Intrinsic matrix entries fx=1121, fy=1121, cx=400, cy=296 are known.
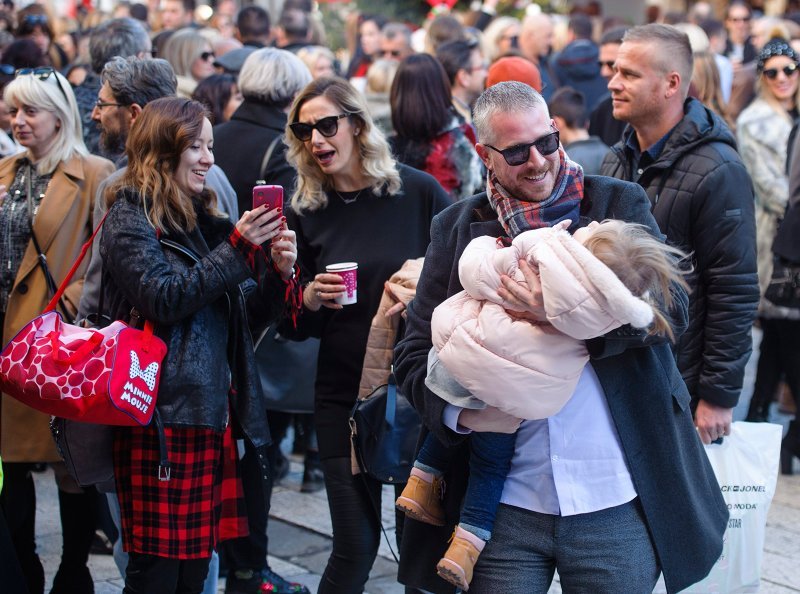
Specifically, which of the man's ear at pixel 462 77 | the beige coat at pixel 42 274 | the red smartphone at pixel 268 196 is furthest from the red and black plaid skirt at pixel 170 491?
the man's ear at pixel 462 77

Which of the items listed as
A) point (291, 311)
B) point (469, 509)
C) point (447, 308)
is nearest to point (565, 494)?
point (469, 509)

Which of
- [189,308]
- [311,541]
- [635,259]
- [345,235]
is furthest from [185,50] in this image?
[635,259]

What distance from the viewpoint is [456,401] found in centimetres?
281

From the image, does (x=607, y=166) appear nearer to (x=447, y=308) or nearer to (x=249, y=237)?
(x=249, y=237)

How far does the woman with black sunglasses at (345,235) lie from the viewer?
13.3ft

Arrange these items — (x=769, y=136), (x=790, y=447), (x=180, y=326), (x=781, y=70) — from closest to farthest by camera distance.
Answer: (x=180, y=326)
(x=790, y=447)
(x=769, y=136)
(x=781, y=70)

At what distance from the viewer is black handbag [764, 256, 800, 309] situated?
19.3ft

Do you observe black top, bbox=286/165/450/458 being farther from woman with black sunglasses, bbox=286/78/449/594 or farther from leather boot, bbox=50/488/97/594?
leather boot, bbox=50/488/97/594

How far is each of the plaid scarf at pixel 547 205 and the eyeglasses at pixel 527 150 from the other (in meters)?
0.06

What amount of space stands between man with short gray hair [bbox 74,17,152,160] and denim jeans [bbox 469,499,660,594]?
3791 mm

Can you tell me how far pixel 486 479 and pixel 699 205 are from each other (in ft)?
5.01

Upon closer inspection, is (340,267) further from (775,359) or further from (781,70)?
(781,70)

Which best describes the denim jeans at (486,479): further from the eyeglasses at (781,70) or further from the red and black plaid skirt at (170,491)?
the eyeglasses at (781,70)

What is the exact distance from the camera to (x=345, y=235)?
421cm
